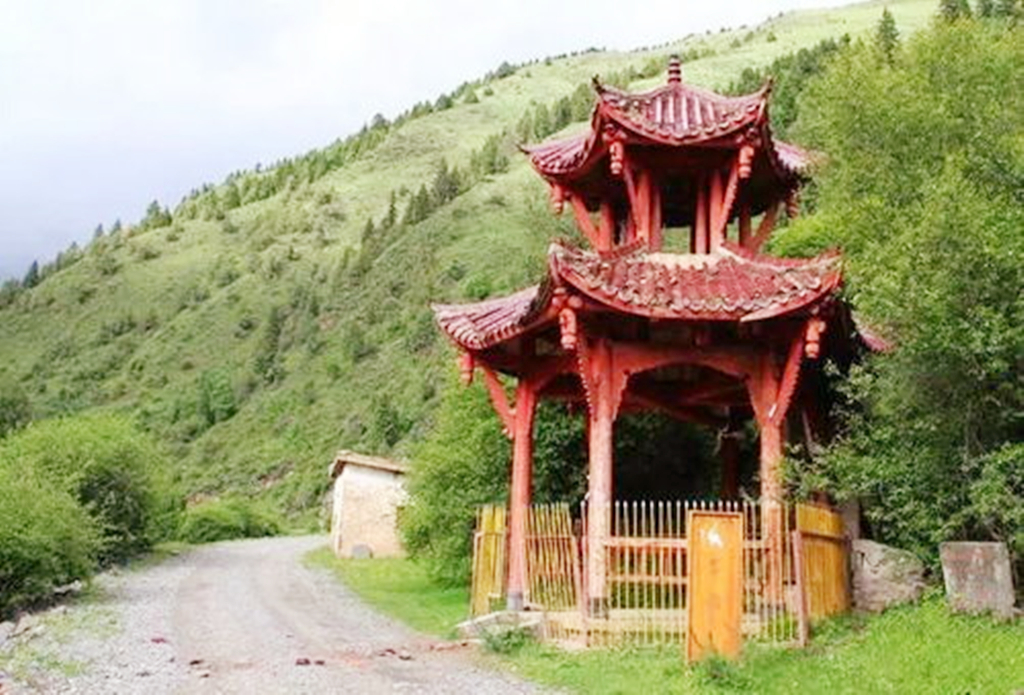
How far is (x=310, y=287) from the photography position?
10231cm

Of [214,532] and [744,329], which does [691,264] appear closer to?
[744,329]

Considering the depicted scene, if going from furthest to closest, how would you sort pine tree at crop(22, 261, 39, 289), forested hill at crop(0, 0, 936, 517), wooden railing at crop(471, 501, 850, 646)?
pine tree at crop(22, 261, 39, 289) → forested hill at crop(0, 0, 936, 517) → wooden railing at crop(471, 501, 850, 646)

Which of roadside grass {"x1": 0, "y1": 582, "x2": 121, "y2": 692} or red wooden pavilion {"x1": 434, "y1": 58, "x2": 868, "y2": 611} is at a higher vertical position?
red wooden pavilion {"x1": 434, "y1": 58, "x2": 868, "y2": 611}

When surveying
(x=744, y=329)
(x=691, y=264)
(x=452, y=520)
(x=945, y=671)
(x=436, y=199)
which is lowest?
(x=945, y=671)

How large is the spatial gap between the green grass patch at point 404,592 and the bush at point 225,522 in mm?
15891

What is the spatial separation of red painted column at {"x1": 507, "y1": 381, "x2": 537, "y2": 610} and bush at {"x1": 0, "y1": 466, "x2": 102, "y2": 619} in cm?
1182

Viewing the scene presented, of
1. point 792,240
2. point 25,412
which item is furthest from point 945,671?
point 25,412

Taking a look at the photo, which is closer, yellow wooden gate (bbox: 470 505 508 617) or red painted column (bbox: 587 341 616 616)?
red painted column (bbox: 587 341 616 616)

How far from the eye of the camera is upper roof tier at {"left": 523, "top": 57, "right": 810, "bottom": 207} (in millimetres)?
17203

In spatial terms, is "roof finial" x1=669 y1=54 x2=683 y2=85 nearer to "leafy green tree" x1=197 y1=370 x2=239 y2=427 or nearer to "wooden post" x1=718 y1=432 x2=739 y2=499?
"wooden post" x1=718 y1=432 x2=739 y2=499

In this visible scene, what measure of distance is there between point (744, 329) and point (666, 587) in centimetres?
352

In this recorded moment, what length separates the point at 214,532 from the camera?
187ft

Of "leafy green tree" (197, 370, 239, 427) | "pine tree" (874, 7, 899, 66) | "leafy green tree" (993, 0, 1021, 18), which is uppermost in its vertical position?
"leafy green tree" (993, 0, 1021, 18)

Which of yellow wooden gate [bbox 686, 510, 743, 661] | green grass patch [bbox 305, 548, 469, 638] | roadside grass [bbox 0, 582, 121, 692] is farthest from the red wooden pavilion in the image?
roadside grass [bbox 0, 582, 121, 692]
